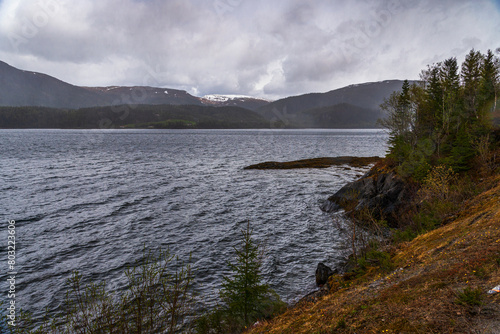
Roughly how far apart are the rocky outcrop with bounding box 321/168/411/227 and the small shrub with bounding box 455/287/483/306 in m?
17.2

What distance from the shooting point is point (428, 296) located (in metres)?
7.47

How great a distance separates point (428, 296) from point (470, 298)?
3.49 feet

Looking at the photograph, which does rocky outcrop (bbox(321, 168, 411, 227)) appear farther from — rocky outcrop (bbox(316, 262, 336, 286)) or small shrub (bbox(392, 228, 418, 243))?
rocky outcrop (bbox(316, 262, 336, 286))

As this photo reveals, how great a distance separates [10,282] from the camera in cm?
1484

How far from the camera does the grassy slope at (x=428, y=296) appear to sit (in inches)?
249

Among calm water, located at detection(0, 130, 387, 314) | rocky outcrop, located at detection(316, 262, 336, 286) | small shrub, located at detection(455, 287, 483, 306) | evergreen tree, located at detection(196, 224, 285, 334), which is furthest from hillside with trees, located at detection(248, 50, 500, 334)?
calm water, located at detection(0, 130, 387, 314)

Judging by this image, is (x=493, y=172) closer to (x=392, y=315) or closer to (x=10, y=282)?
(x=392, y=315)

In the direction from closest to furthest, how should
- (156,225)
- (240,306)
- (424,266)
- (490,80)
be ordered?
(424,266) < (240,306) < (156,225) < (490,80)

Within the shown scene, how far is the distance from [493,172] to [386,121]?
57.2ft

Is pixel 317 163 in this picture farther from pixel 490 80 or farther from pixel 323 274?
pixel 323 274

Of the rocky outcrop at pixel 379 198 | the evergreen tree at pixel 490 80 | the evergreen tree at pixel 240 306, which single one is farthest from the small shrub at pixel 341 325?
the evergreen tree at pixel 490 80

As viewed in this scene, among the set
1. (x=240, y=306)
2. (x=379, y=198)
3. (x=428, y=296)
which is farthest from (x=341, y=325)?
(x=379, y=198)

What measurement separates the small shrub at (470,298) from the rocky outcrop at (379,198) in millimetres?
17173

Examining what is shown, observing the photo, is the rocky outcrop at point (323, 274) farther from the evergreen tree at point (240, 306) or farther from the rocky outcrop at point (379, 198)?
the rocky outcrop at point (379, 198)
